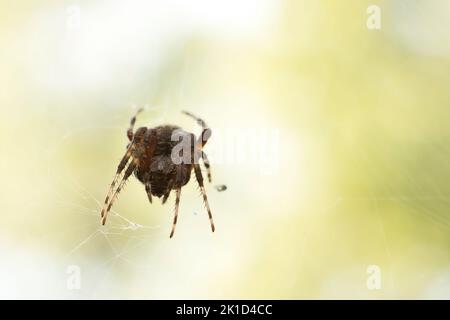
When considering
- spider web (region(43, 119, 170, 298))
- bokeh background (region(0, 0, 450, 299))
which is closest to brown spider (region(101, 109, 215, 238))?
bokeh background (region(0, 0, 450, 299))

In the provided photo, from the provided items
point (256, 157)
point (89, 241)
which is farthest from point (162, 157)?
point (256, 157)

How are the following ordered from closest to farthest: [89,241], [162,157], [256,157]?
[162,157] < [89,241] < [256,157]

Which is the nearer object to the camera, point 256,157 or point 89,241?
point 89,241

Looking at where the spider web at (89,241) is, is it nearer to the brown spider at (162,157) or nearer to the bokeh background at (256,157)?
the bokeh background at (256,157)

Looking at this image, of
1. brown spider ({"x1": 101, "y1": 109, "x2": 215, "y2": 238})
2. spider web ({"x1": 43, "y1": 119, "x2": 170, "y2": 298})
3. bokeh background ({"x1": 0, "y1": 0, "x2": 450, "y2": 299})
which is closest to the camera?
brown spider ({"x1": 101, "y1": 109, "x2": 215, "y2": 238})

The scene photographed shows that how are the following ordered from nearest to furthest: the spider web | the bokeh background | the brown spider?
1. the brown spider
2. the spider web
3. the bokeh background

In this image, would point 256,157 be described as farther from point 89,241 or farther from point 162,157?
point 162,157

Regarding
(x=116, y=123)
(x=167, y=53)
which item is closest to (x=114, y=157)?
(x=116, y=123)

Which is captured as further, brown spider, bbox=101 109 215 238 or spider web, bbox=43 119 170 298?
spider web, bbox=43 119 170 298

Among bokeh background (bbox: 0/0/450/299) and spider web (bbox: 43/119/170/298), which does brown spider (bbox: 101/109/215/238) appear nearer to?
bokeh background (bbox: 0/0/450/299)

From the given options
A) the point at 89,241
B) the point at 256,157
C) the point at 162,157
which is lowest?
→ the point at 89,241
